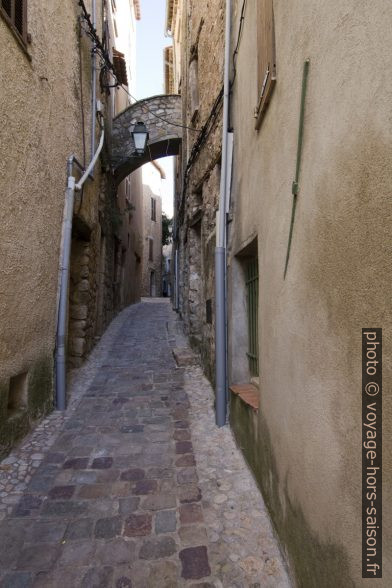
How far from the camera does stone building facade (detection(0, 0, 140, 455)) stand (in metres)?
3.24

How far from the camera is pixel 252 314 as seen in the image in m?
3.73

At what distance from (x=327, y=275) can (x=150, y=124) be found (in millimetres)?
9929

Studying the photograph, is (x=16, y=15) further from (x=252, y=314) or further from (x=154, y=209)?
(x=154, y=209)

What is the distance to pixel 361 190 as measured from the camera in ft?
4.21

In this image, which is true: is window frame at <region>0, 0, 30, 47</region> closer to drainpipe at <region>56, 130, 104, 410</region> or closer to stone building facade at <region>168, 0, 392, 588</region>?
drainpipe at <region>56, 130, 104, 410</region>

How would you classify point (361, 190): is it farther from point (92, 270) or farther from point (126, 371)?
point (92, 270)

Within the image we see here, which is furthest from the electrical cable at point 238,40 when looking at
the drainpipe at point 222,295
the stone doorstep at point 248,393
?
the stone doorstep at point 248,393

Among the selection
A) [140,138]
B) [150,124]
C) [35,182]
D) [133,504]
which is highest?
[150,124]

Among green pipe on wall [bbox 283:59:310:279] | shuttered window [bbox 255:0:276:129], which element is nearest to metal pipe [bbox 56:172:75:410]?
shuttered window [bbox 255:0:276:129]

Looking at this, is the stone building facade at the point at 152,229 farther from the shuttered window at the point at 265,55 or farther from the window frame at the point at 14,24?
the shuttered window at the point at 265,55

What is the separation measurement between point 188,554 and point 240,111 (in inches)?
147

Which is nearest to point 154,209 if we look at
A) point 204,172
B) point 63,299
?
point 204,172

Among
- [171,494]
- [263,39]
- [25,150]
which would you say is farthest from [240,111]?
[171,494]

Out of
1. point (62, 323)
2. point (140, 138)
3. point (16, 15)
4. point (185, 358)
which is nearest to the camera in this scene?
point (16, 15)
